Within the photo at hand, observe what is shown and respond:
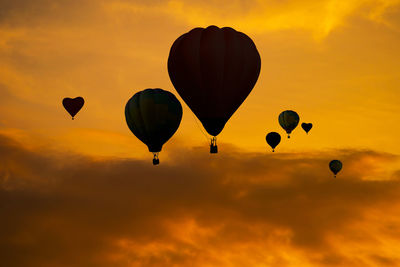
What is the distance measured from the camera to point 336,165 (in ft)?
233

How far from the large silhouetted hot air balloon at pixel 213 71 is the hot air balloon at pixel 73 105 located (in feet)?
55.5

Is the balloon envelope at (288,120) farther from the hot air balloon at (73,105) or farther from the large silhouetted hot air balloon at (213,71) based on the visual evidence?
the large silhouetted hot air balloon at (213,71)

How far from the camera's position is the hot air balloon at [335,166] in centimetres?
7068

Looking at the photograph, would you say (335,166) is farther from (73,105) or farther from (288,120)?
(73,105)

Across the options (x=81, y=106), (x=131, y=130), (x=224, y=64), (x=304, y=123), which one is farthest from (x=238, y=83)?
(x=304, y=123)

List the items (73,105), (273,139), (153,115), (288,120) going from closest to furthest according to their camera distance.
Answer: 1. (153,115)
2. (73,105)
3. (273,139)
4. (288,120)

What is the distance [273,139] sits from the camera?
6359 cm

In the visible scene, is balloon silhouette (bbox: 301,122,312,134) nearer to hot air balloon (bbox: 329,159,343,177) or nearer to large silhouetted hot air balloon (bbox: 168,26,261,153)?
hot air balloon (bbox: 329,159,343,177)

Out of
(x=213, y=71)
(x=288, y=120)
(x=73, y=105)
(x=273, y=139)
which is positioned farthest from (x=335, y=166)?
(x=213, y=71)

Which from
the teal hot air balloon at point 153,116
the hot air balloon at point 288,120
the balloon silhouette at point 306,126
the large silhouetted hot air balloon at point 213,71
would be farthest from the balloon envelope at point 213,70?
the balloon silhouette at point 306,126

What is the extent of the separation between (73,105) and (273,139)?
1965 cm

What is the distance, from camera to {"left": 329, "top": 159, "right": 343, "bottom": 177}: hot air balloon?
232 ft

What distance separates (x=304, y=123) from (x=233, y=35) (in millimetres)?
27570

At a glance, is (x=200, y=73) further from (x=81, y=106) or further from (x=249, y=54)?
(x=81, y=106)
